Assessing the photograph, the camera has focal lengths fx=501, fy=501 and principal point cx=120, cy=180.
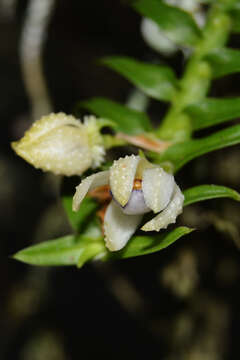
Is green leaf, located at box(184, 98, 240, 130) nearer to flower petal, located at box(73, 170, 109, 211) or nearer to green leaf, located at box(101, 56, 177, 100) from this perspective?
green leaf, located at box(101, 56, 177, 100)

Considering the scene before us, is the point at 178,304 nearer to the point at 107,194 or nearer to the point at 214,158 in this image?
the point at 214,158

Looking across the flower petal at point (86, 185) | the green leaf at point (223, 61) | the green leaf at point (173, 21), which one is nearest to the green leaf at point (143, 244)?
the flower petal at point (86, 185)

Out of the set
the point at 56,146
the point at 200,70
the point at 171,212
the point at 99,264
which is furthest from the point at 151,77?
the point at 99,264

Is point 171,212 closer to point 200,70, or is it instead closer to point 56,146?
point 56,146

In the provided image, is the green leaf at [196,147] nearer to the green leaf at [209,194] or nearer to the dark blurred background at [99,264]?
the green leaf at [209,194]

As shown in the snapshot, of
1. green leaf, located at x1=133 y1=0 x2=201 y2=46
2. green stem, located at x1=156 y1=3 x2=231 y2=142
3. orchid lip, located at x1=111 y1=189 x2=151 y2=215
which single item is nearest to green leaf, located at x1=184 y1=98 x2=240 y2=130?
green stem, located at x1=156 y1=3 x2=231 y2=142

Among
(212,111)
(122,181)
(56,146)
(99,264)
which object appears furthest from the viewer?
(99,264)
